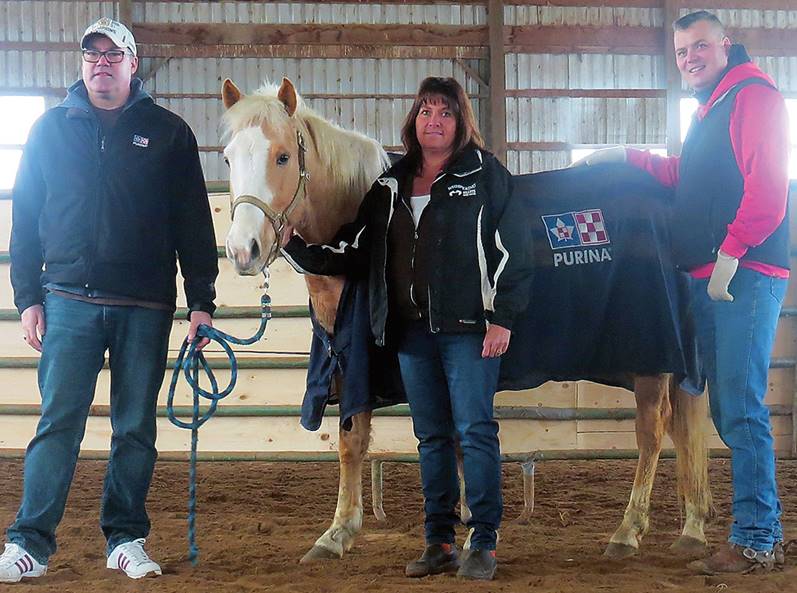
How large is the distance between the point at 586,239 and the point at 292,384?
186 cm

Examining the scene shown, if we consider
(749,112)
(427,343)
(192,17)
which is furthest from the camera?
(192,17)

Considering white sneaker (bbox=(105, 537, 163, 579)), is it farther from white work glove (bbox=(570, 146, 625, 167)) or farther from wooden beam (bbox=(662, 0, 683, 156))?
wooden beam (bbox=(662, 0, 683, 156))

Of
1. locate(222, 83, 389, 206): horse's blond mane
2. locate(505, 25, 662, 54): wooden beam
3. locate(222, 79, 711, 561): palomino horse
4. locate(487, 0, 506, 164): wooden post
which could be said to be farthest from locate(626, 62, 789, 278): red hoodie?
locate(505, 25, 662, 54): wooden beam

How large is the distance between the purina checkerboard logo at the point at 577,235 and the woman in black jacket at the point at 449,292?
0.46 metres

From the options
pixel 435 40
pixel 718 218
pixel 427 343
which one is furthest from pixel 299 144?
pixel 435 40

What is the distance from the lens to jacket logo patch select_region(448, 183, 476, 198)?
255 centimetres

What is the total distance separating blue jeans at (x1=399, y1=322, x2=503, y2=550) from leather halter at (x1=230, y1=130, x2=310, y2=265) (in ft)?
1.66

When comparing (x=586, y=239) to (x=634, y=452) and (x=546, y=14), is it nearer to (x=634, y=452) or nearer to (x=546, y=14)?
(x=634, y=452)

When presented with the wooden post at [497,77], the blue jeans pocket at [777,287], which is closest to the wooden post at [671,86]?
the wooden post at [497,77]

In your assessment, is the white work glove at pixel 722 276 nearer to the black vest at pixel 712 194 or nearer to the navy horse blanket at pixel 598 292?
the black vest at pixel 712 194

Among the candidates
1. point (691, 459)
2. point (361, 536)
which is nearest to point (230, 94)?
point (361, 536)

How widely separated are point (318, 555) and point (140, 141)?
1519 millimetres

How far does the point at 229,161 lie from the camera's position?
2.70m

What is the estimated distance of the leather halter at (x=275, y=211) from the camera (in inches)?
102
